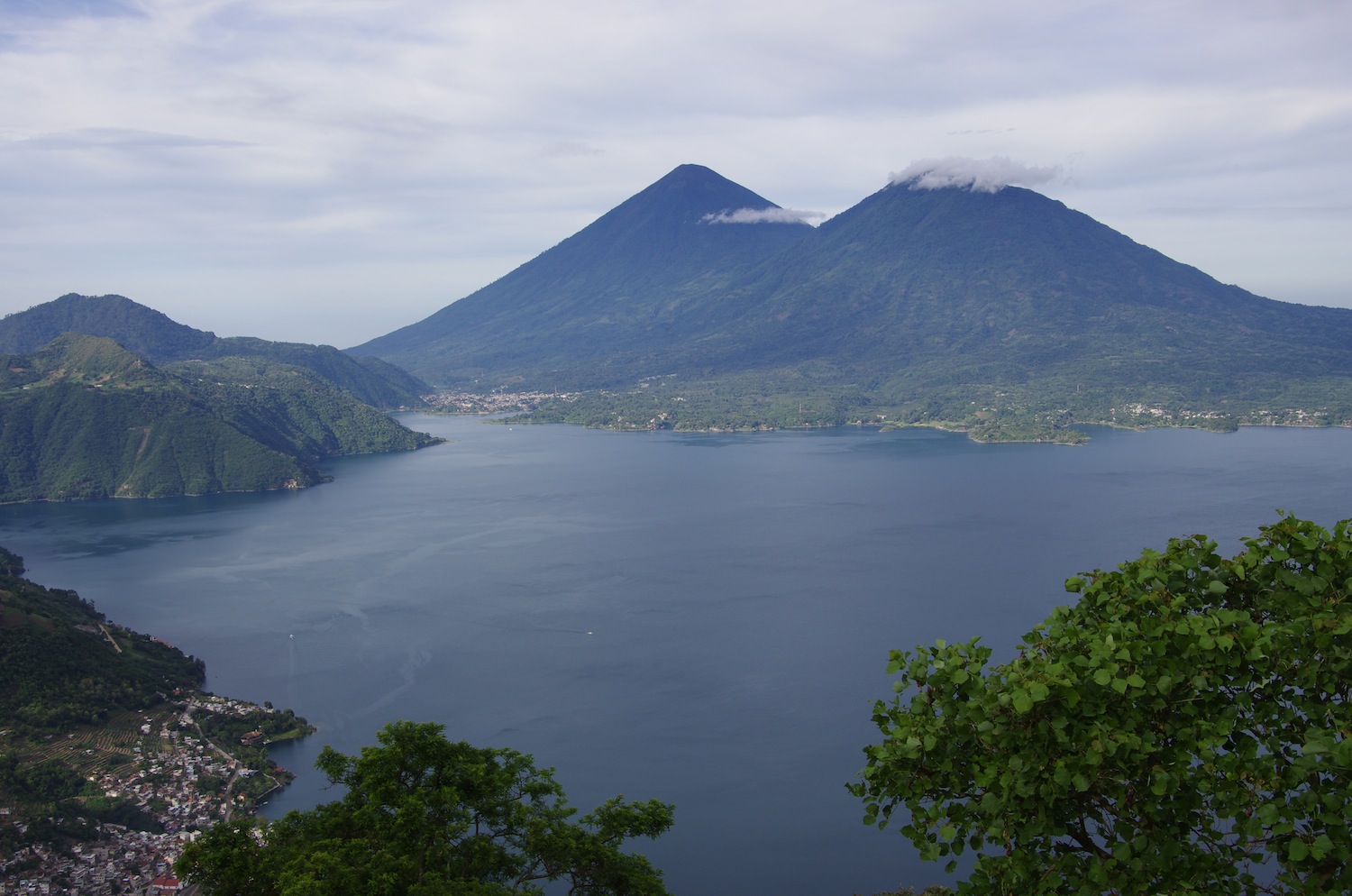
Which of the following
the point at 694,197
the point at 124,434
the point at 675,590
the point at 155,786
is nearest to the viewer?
the point at 155,786

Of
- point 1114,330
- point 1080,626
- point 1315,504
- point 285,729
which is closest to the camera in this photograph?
point 1080,626

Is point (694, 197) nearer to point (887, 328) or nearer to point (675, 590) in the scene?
point (887, 328)

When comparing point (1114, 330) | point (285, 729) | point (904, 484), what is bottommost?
point (285, 729)

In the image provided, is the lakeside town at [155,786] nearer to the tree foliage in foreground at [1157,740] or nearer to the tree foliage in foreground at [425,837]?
the tree foliage in foreground at [425,837]

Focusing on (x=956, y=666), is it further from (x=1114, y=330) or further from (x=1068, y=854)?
(x=1114, y=330)

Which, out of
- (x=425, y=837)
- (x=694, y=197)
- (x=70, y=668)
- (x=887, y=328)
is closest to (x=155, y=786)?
(x=70, y=668)

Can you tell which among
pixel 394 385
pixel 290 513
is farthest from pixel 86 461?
pixel 394 385
